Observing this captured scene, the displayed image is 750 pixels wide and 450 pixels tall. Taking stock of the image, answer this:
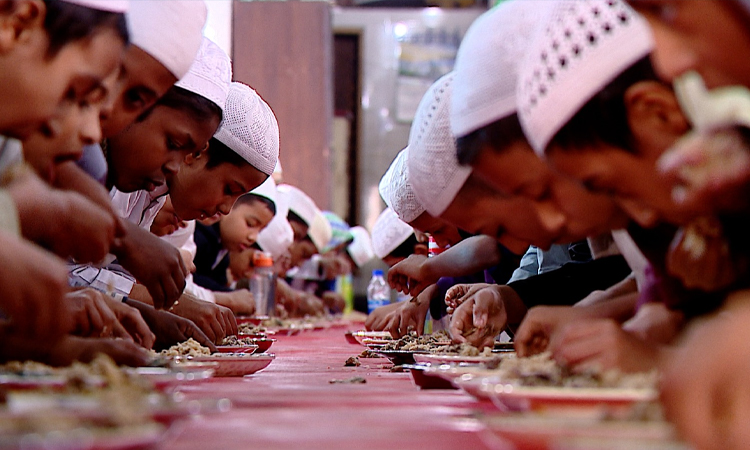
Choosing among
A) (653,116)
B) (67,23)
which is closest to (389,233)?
(67,23)

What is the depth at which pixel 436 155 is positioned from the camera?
7.97 ft

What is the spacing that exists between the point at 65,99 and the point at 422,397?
33.8 inches

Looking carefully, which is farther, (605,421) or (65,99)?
(65,99)

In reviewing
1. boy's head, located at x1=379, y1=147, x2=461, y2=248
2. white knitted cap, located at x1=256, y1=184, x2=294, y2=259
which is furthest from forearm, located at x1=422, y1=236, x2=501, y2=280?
white knitted cap, located at x1=256, y1=184, x2=294, y2=259

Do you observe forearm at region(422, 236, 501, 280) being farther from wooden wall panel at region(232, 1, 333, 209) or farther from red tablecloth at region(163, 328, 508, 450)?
wooden wall panel at region(232, 1, 333, 209)

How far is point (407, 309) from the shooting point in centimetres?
368

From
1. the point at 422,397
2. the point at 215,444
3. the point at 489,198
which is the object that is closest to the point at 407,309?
the point at 489,198

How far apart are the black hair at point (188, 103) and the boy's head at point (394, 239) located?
2.16 m

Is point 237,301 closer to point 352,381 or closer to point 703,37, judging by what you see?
point 352,381

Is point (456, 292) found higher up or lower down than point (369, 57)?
lower down

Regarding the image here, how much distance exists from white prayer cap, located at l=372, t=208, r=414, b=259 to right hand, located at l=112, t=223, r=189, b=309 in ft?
8.23

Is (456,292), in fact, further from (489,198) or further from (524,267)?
(489,198)

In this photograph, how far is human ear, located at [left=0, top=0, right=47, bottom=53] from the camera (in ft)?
4.77

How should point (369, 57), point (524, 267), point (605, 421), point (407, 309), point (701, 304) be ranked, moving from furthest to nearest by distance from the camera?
1. point (369, 57)
2. point (407, 309)
3. point (524, 267)
4. point (701, 304)
5. point (605, 421)
